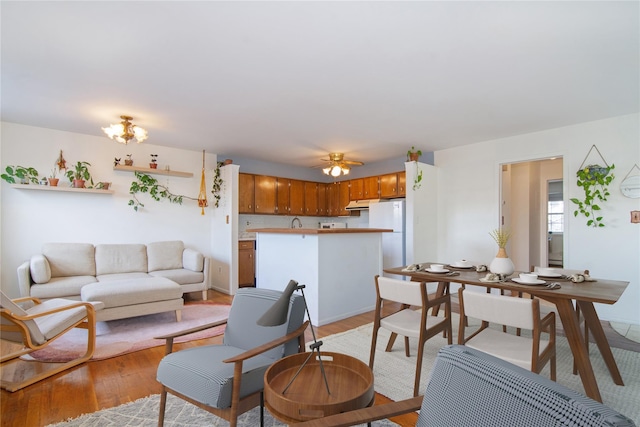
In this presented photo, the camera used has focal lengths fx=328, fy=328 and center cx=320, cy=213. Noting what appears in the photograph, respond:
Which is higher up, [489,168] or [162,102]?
[162,102]

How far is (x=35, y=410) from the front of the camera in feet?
6.86

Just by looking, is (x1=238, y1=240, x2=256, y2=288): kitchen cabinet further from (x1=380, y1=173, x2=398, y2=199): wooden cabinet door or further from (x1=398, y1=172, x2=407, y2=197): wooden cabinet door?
(x1=398, y1=172, x2=407, y2=197): wooden cabinet door

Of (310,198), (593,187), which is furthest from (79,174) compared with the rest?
(593,187)

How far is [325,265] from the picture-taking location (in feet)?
12.6

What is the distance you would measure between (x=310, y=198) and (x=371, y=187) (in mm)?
1465

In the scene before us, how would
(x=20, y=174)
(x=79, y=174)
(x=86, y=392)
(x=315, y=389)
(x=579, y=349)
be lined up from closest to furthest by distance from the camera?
(x=315, y=389) → (x=579, y=349) → (x=86, y=392) → (x=20, y=174) → (x=79, y=174)

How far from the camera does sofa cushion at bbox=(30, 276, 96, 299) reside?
371 centimetres

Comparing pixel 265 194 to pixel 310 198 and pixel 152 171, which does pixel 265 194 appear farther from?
pixel 152 171

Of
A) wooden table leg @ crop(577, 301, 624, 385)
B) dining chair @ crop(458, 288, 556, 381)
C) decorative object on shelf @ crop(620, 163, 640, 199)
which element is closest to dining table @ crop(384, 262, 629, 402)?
wooden table leg @ crop(577, 301, 624, 385)

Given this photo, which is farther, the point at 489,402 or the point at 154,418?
the point at 154,418

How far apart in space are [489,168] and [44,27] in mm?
5305

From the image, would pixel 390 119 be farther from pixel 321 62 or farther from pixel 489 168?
pixel 489 168

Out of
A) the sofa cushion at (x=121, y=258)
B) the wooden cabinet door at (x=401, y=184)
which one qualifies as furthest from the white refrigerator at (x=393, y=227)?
the sofa cushion at (x=121, y=258)

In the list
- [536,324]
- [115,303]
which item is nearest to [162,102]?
[115,303]
